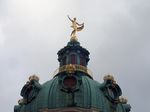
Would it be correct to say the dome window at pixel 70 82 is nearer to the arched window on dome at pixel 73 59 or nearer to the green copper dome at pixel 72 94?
the green copper dome at pixel 72 94

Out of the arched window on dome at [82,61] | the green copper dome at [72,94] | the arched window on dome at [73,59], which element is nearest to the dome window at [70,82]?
the green copper dome at [72,94]

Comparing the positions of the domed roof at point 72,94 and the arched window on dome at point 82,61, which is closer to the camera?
the domed roof at point 72,94

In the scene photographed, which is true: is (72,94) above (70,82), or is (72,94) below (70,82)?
below

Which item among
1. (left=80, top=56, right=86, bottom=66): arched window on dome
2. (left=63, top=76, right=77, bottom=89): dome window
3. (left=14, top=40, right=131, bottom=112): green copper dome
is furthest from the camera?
(left=80, top=56, right=86, bottom=66): arched window on dome

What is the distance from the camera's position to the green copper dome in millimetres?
69500

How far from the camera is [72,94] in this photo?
6988cm

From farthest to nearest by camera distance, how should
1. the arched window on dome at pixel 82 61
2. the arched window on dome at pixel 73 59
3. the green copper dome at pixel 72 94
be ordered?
the arched window on dome at pixel 82 61 < the arched window on dome at pixel 73 59 < the green copper dome at pixel 72 94

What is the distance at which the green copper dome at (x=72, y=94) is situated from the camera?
69.5 metres

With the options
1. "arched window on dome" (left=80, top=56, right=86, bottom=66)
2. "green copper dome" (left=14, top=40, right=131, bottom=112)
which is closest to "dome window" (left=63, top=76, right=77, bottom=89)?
"green copper dome" (left=14, top=40, right=131, bottom=112)

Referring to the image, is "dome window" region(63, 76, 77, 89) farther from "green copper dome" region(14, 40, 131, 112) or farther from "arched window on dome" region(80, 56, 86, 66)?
"arched window on dome" region(80, 56, 86, 66)

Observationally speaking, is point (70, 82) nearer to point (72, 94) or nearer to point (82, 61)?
point (72, 94)

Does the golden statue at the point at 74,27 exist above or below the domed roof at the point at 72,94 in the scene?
above

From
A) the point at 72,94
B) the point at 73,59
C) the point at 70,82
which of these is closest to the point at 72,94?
the point at 72,94

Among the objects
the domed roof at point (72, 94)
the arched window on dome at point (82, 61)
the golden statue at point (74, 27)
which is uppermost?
the golden statue at point (74, 27)
